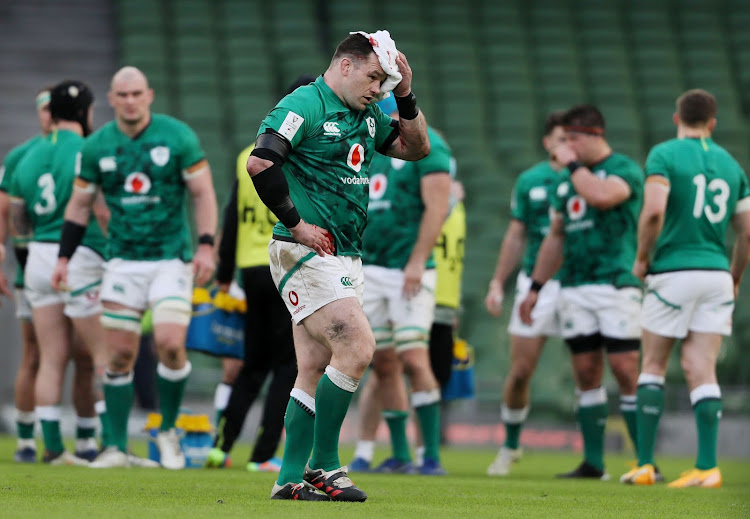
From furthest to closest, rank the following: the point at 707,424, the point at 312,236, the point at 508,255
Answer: the point at 508,255 → the point at 707,424 → the point at 312,236

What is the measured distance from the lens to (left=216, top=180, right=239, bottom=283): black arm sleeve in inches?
305

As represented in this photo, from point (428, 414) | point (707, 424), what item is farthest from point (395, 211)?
point (707, 424)

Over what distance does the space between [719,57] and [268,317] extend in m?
14.8

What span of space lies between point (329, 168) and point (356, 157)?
5.6 inches

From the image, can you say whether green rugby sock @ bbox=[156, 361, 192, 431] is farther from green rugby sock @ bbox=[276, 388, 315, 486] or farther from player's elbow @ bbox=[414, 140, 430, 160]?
player's elbow @ bbox=[414, 140, 430, 160]

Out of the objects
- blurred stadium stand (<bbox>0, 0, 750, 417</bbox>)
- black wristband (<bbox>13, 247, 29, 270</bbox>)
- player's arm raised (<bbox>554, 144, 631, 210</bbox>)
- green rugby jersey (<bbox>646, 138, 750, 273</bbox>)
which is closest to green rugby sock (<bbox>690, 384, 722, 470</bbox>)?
green rugby jersey (<bbox>646, 138, 750, 273</bbox>)

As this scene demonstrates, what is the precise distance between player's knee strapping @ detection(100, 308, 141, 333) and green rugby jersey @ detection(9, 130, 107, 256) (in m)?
0.86

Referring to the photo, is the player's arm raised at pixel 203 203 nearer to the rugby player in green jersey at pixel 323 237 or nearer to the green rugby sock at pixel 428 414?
the green rugby sock at pixel 428 414

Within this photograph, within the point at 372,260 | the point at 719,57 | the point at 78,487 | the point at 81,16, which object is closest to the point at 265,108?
the point at 81,16

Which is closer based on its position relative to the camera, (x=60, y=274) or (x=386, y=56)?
Result: (x=386, y=56)

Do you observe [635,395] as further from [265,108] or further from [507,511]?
[265,108]

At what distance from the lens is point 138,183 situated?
7.35m

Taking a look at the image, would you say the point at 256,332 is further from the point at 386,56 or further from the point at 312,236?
the point at 386,56

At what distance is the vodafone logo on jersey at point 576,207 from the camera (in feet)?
26.7
